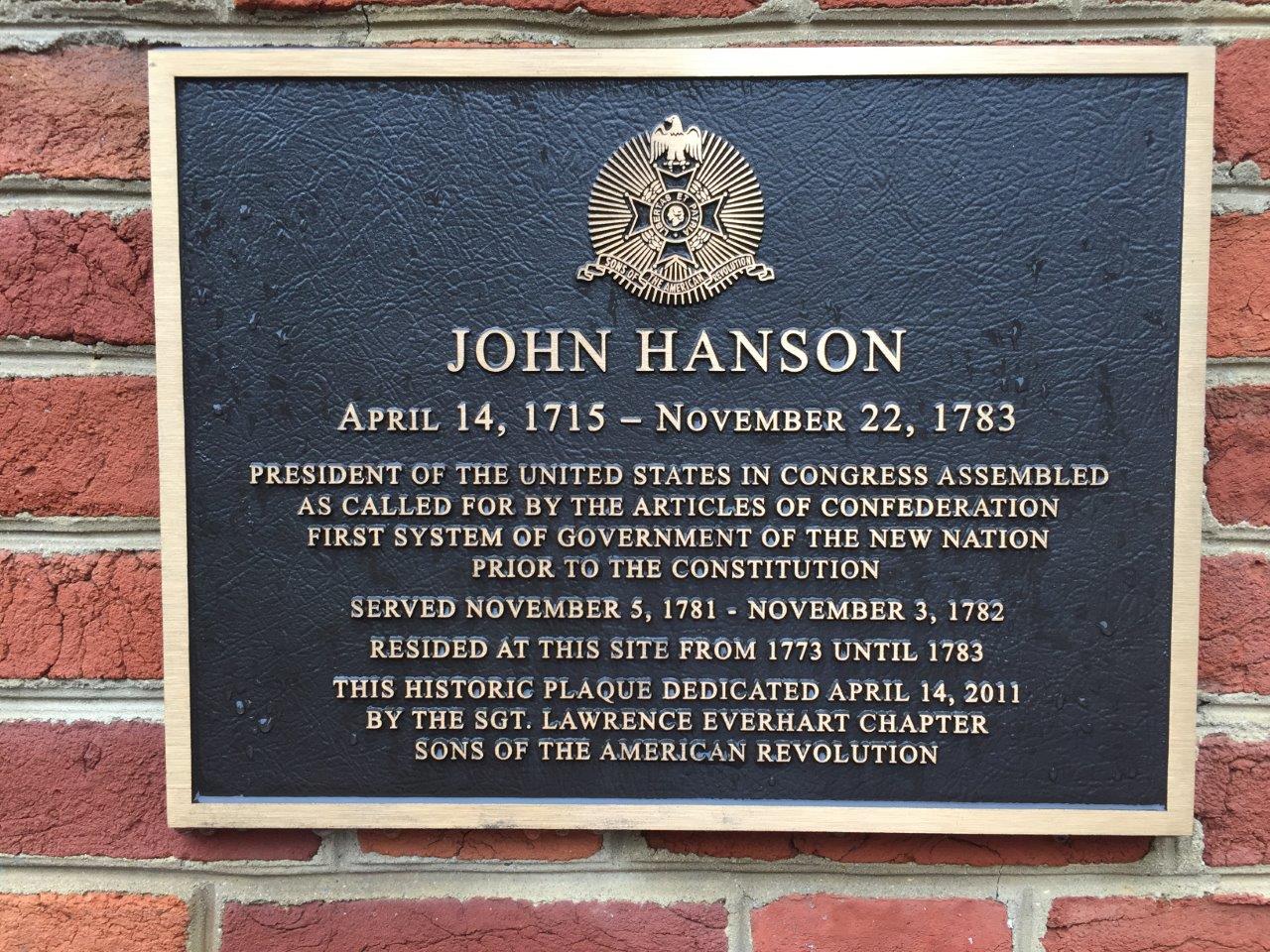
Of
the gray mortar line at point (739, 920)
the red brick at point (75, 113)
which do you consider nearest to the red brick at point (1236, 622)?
the gray mortar line at point (739, 920)

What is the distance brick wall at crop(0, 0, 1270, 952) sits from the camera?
3.60 ft

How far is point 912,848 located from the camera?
1.12m

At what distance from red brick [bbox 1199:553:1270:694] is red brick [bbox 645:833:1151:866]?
0.24 metres

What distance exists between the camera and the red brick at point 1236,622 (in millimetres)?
1106

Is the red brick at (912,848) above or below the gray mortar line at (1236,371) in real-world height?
below

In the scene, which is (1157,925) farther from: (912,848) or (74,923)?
(74,923)

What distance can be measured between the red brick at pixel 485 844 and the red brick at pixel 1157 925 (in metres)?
0.60

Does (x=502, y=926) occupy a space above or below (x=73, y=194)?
below

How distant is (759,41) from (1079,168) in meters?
0.42

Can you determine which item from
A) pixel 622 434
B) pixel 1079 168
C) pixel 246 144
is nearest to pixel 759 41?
pixel 1079 168

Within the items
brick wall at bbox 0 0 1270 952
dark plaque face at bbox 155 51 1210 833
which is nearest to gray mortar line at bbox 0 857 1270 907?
brick wall at bbox 0 0 1270 952

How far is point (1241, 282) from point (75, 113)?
1461 millimetres

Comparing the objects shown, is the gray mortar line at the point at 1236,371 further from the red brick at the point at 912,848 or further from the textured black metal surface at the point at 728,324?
the red brick at the point at 912,848

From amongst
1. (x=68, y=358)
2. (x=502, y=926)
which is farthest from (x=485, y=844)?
(x=68, y=358)
